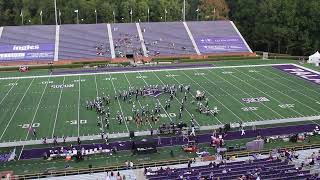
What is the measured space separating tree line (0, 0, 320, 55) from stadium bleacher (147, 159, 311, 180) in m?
44.1

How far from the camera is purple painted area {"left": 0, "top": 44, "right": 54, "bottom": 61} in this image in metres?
53.5

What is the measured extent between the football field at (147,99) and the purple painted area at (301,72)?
967 mm

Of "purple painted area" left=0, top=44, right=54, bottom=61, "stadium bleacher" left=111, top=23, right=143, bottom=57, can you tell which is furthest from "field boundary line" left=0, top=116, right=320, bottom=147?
"purple painted area" left=0, top=44, right=54, bottom=61

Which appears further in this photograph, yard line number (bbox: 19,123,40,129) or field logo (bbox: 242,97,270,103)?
field logo (bbox: 242,97,270,103)

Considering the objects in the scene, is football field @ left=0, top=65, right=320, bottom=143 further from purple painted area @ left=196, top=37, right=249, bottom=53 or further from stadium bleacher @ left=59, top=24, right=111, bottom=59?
purple painted area @ left=196, top=37, right=249, bottom=53

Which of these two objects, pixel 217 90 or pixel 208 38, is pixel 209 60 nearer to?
pixel 208 38

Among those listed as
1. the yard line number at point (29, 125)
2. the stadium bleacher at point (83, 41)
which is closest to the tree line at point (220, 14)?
the stadium bleacher at point (83, 41)

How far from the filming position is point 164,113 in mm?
31828

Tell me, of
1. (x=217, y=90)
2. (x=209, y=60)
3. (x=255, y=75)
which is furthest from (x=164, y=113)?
(x=209, y=60)

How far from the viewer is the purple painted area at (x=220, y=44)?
5827 centimetres

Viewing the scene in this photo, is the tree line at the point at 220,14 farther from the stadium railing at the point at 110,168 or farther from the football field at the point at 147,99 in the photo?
the stadium railing at the point at 110,168

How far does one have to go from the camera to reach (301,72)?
45406mm

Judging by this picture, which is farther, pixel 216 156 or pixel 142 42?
pixel 142 42

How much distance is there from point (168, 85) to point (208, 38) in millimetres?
22876
